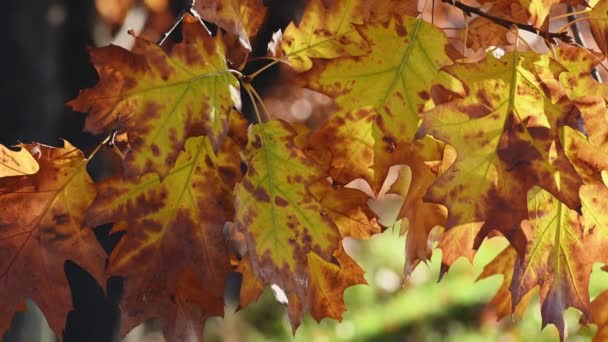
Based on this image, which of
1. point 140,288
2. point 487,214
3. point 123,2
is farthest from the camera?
point 123,2

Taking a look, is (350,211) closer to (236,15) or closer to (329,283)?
(329,283)

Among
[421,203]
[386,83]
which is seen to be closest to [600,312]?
[421,203]

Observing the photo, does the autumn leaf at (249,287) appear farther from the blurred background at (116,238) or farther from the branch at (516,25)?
the blurred background at (116,238)

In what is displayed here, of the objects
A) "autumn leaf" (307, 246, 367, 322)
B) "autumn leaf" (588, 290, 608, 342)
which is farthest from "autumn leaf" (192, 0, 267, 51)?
"autumn leaf" (588, 290, 608, 342)

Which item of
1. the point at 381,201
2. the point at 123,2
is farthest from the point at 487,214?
the point at 381,201

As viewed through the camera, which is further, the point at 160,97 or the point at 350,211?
the point at 350,211

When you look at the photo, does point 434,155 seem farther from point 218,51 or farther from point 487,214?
point 218,51

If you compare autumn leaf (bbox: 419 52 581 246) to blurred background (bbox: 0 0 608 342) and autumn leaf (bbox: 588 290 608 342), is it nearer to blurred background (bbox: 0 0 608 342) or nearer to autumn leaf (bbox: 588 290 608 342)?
autumn leaf (bbox: 588 290 608 342)
